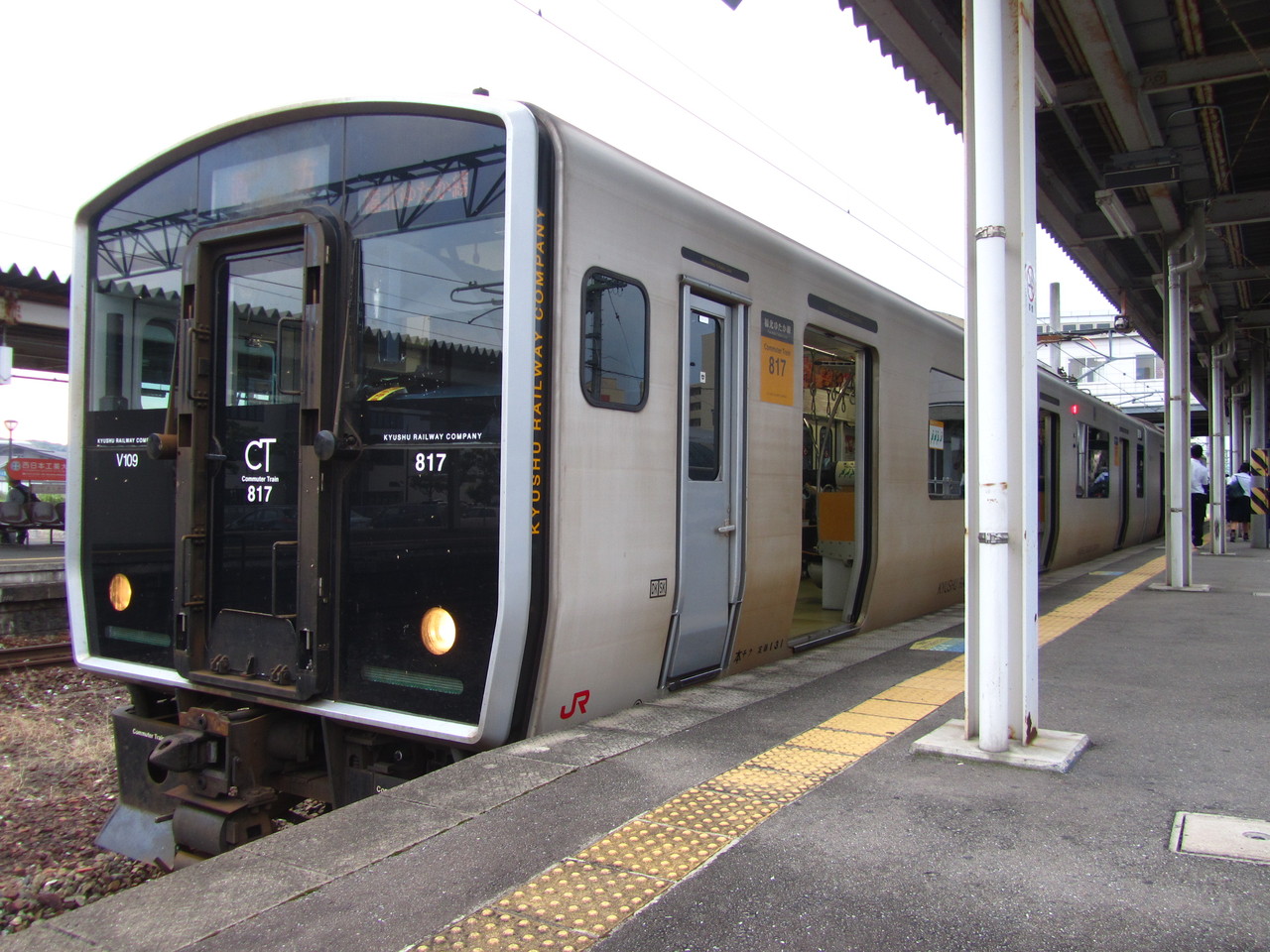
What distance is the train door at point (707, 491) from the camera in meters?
4.65

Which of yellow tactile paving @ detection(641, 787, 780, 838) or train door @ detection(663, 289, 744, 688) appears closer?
yellow tactile paving @ detection(641, 787, 780, 838)

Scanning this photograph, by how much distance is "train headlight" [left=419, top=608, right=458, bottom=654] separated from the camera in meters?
3.60

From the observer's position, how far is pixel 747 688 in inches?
196

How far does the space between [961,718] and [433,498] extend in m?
2.46

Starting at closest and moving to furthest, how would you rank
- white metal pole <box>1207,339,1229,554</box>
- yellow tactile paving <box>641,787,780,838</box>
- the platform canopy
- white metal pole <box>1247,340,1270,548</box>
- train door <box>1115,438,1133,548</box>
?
yellow tactile paving <box>641,787,780,838</box> < the platform canopy < white metal pole <box>1207,339,1229,554</box> < train door <box>1115,438,1133,548</box> < white metal pole <box>1247,340,1270,548</box>

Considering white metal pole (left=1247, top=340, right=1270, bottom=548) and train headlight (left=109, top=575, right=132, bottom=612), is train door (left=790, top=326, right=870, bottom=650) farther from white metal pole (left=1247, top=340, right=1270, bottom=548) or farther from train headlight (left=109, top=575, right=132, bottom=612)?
white metal pole (left=1247, top=340, right=1270, bottom=548)

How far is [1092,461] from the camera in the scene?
45.8ft

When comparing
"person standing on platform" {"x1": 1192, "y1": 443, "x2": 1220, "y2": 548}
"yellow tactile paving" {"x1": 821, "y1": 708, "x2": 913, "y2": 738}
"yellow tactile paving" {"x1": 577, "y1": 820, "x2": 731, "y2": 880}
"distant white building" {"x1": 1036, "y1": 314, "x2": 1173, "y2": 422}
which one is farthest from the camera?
"distant white building" {"x1": 1036, "y1": 314, "x2": 1173, "y2": 422}

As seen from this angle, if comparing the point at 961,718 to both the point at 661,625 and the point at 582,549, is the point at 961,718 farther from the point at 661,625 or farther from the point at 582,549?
the point at 582,549

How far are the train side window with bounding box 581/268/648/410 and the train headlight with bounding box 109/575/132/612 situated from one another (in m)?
2.36

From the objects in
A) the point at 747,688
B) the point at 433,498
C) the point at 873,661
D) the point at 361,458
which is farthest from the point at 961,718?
the point at 361,458

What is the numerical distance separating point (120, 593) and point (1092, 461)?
13.0 meters

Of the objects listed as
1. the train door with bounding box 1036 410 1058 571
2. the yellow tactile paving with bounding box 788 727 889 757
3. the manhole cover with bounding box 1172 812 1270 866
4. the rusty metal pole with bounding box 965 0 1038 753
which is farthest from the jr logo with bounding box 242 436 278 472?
the train door with bounding box 1036 410 1058 571

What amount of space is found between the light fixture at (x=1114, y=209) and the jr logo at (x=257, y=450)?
711 centimetres
